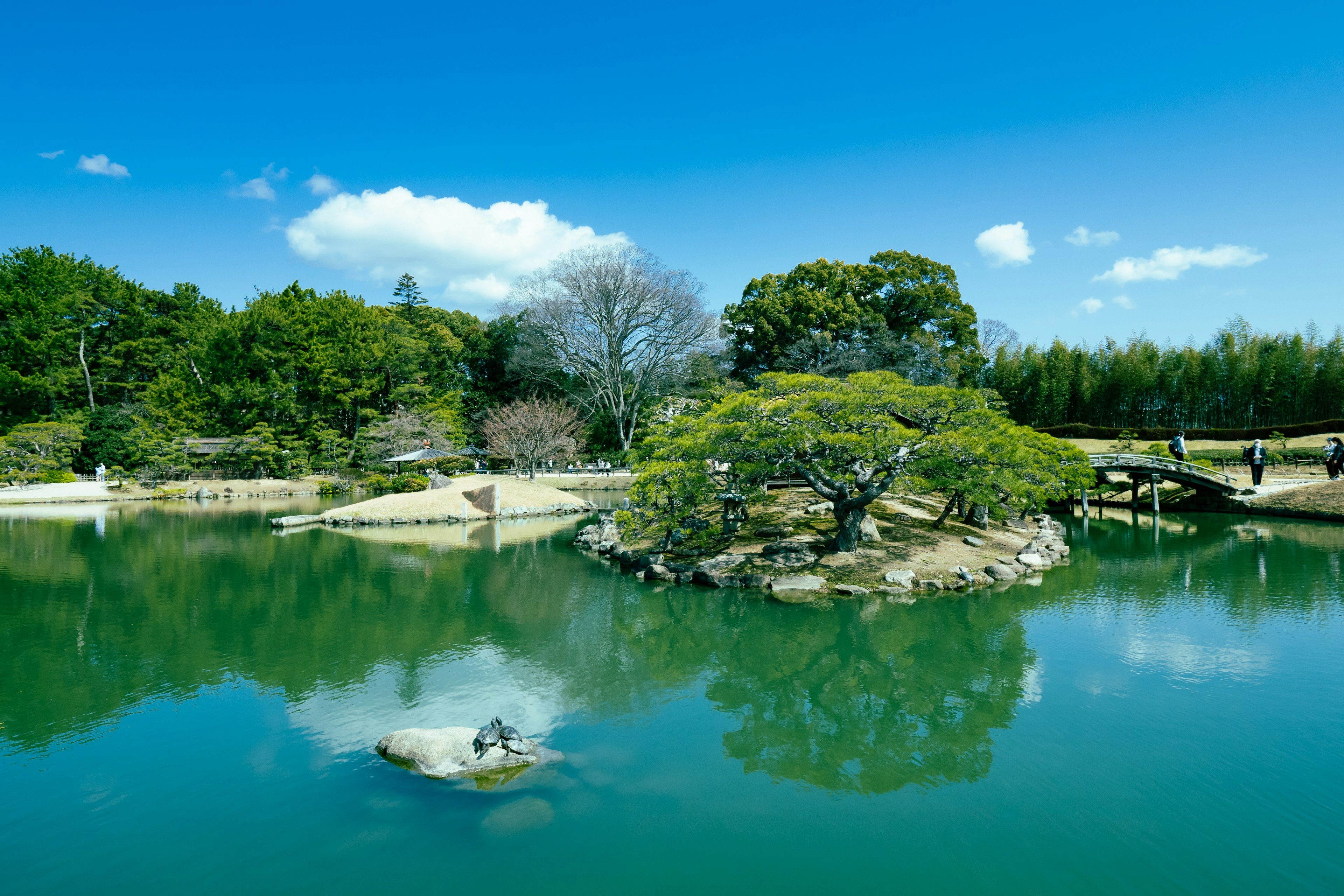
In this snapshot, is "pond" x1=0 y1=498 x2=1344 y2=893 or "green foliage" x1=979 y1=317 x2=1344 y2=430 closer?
"pond" x1=0 y1=498 x2=1344 y2=893

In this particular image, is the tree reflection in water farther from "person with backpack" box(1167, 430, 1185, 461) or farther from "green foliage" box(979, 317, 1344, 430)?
"green foliage" box(979, 317, 1344, 430)

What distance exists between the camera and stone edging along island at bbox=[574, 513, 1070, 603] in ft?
39.1

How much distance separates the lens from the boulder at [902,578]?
12.0 meters

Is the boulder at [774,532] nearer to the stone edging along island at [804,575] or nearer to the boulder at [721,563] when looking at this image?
the stone edging along island at [804,575]

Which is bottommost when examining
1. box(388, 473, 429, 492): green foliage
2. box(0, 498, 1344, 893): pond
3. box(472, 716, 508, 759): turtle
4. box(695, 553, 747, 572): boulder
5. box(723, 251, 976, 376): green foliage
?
box(0, 498, 1344, 893): pond

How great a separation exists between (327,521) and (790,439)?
17.1 metres

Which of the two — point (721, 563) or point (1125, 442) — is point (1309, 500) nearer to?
point (1125, 442)

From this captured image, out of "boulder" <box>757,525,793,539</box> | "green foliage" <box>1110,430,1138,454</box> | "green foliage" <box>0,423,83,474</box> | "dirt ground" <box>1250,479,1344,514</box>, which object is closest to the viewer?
"boulder" <box>757,525,793,539</box>

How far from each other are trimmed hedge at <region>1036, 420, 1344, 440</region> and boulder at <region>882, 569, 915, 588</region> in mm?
18787

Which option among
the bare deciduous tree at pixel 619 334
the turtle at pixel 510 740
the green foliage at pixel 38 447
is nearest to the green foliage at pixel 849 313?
the bare deciduous tree at pixel 619 334

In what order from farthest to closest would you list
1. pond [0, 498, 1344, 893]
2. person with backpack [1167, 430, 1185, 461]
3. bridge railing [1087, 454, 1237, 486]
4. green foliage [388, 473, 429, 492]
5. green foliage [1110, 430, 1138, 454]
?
green foliage [1110, 430, 1138, 454] → green foliage [388, 473, 429, 492] → person with backpack [1167, 430, 1185, 461] → bridge railing [1087, 454, 1237, 486] → pond [0, 498, 1344, 893]

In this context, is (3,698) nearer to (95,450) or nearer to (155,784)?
(155,784)

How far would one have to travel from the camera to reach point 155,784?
5.73 meters

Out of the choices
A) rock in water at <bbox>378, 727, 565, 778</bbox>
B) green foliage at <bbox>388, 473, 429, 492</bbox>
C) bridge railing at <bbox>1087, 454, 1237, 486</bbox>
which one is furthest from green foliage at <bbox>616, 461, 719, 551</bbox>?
green foliage at <bbox>388, 473, 429, 492</bbox>
